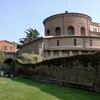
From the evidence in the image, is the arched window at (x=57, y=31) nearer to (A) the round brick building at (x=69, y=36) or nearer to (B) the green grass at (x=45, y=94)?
(A) the round brick building at (x=69, y=36)

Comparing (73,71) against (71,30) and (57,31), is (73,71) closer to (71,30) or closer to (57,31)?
(71,30)

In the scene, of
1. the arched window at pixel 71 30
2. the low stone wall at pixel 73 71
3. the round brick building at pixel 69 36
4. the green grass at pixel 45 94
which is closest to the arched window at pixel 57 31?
the round brick building at pixel 69 36

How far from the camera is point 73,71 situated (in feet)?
60.6

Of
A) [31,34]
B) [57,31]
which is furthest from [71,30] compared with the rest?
[31,34]

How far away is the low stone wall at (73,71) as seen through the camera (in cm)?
1527

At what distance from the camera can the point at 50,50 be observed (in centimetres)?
4234

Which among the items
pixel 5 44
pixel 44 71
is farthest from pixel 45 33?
pixel 44 71

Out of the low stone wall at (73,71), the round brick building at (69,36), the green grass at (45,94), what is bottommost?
the green grass at (45,94)

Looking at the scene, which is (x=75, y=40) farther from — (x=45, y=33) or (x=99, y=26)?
(x=99, y=26)

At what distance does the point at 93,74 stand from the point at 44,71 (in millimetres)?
10667

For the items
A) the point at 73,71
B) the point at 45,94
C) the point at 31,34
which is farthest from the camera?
the point at 31,34

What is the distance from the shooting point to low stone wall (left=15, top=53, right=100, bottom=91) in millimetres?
15273

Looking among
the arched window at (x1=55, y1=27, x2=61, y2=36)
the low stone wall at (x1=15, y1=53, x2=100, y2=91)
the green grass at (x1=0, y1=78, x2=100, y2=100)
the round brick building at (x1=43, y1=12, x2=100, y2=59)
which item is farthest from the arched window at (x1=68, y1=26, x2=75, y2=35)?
the green grass at (x1=0, y1=78, x2=100, y2=100)

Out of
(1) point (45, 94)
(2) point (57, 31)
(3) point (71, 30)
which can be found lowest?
(1) point (45, 94)
